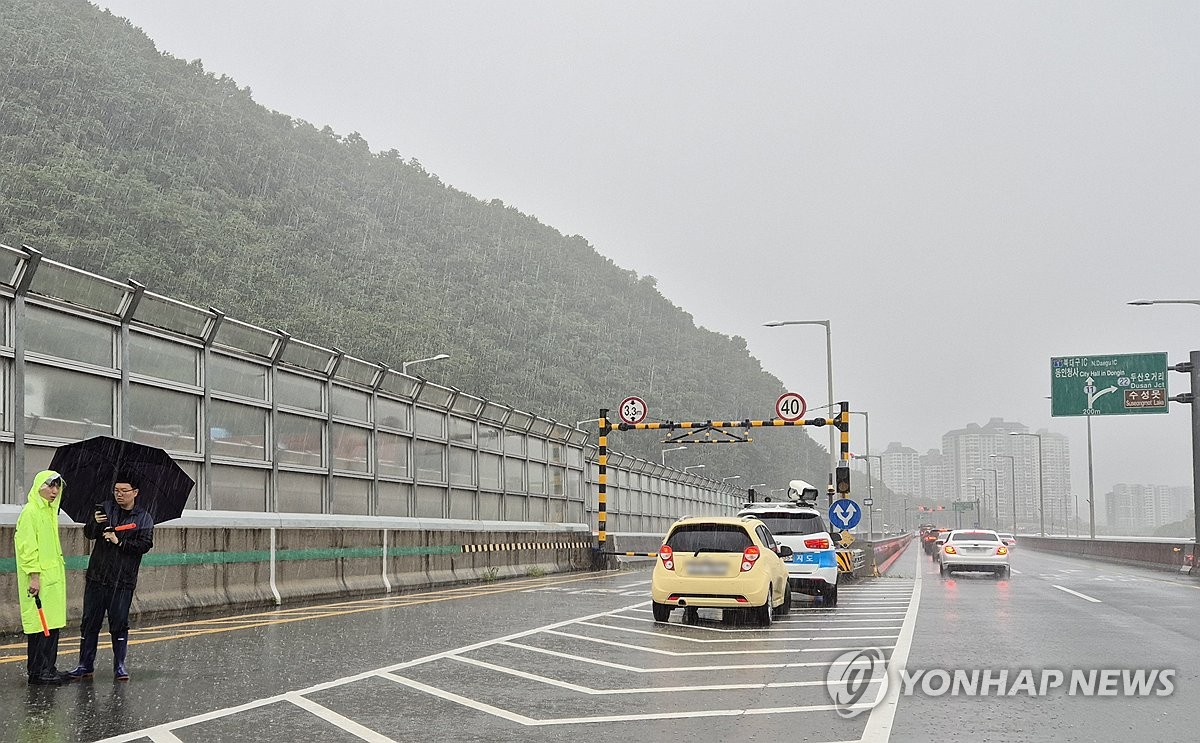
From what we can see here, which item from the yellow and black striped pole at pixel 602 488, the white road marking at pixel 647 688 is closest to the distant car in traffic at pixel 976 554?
the yellow and black striped pole at pixel 602 488

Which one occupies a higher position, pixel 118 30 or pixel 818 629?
pixel 118 30

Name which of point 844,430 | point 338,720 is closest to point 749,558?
point 338,720

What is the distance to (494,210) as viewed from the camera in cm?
12694

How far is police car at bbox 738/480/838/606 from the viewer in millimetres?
20094

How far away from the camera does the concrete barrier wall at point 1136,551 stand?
3766cm

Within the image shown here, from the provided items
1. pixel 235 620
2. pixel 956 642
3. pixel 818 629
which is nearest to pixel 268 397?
pixel 235 620

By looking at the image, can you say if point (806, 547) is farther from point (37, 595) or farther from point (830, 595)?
point (37, 595)

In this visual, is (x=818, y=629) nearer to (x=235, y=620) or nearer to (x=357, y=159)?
(x=235, y=620)

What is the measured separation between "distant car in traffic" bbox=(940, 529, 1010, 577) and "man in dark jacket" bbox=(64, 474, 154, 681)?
1059 inches

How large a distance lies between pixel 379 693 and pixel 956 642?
279 inches

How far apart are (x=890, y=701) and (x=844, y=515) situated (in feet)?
68.3

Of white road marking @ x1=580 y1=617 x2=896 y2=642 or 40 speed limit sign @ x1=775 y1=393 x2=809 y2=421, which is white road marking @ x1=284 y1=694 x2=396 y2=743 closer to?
white road marking @ x1=580 y1=617 x2=896 y2=642

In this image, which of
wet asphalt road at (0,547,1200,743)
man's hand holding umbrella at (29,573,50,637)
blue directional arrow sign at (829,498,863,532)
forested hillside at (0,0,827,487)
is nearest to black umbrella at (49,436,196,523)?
man's hand holding umbrella at (29,573,50,637)

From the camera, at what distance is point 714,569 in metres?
15.5
